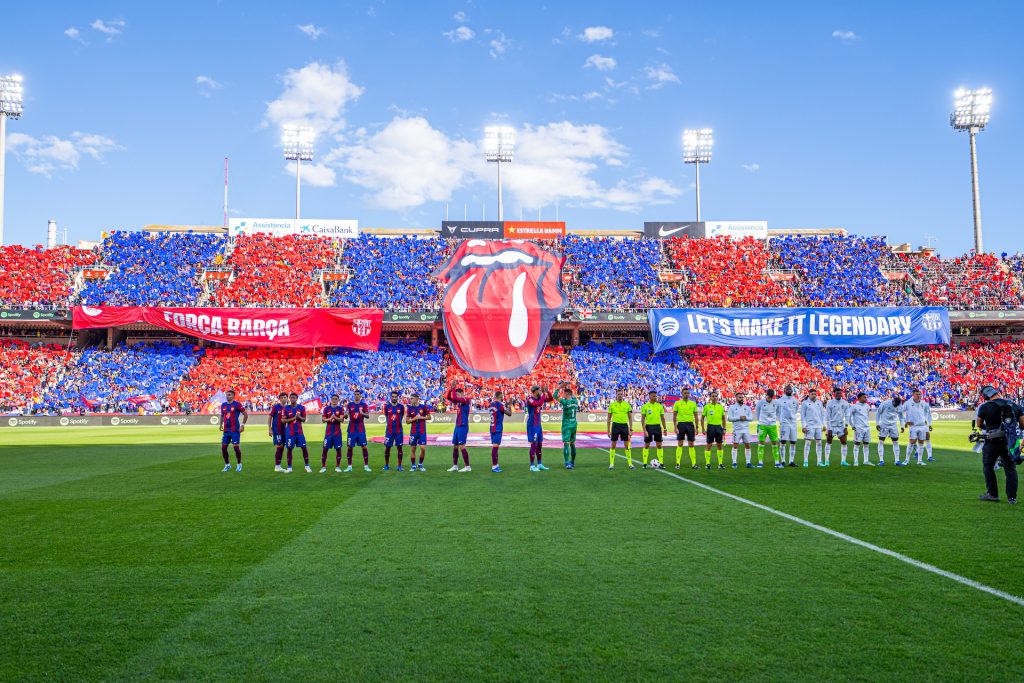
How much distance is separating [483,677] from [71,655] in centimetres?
283

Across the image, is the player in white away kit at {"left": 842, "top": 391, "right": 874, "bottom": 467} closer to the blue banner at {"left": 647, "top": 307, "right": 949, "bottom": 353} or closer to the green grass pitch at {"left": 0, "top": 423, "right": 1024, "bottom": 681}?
the green grass pitch at {"left": 0, "top": 423, "right": 1024, "bottom": 681}

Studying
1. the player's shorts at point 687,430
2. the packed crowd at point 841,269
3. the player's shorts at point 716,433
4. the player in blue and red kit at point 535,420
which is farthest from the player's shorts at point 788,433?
the packed crowd at point 841,269

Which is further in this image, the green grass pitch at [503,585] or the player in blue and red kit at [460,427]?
the player in blue and red kit at [460,427]

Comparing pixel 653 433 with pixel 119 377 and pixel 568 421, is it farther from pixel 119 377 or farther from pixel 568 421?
pixel 119 377

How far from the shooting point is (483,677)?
404cm

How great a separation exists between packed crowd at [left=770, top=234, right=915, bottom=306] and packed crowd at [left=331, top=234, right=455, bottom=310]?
25.3m

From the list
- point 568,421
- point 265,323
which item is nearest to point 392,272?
point 265,323

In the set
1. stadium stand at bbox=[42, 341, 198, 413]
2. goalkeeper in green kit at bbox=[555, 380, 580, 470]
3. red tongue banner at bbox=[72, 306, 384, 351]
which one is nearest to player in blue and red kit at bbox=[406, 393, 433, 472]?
goalkeeper in green kit at bbox=[555, 380, 580, 470]

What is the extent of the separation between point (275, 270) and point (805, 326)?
116ft

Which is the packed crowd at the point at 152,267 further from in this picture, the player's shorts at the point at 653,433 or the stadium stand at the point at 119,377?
the player's shorts at the point at 653,433

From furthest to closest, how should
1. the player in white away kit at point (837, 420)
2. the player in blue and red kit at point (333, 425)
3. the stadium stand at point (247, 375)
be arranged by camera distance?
the stadium stand at point (247, 375) < the player in white away kit at point (837, 420) < the player in blue and red kit at point (333, 425)

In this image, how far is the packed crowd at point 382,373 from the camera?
37.4m

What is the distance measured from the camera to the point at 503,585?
592 cm

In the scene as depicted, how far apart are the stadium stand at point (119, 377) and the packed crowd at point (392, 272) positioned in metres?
10.5
